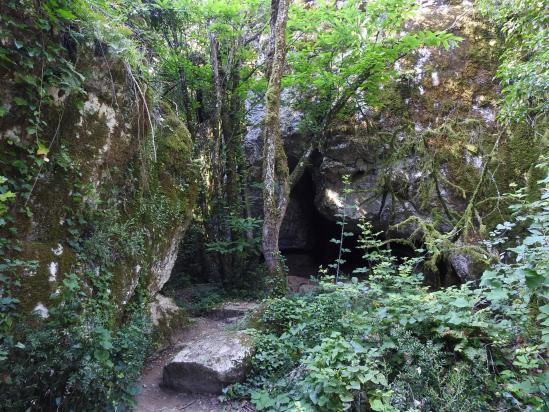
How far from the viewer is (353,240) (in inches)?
413

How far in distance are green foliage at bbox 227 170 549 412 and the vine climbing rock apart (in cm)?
19

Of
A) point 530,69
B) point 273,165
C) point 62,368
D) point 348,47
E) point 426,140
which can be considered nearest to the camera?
point 62,368

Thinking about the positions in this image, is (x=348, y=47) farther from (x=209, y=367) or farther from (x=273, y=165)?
(x=209, y=367)

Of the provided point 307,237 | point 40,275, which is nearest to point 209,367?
point 40,275

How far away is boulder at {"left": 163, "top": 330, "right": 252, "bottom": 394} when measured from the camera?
154 inches

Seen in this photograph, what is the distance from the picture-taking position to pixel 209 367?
3.94 meters

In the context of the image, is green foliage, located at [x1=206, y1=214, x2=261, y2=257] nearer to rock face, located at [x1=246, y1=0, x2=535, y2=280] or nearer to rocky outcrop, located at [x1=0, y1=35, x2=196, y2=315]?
rock face, located at [x1=246, y1=0, x2=535, y2=280]

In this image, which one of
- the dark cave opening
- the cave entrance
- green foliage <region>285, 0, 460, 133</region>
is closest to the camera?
green foliage <region>285, 0, 460, 133</region>

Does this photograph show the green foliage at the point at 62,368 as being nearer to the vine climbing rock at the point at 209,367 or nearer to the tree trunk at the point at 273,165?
the vine climbing rock at the point at 209,367

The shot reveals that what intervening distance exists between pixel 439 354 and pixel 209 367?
94.4 inches

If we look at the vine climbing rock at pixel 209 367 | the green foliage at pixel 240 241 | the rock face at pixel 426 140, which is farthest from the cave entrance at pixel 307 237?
the vine climbing rock at pixel 209 367

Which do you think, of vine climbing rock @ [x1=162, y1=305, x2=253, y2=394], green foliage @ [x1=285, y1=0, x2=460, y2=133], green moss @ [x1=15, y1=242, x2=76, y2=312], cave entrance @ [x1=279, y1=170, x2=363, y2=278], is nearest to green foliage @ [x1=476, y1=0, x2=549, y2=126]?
green foliage @ [x1=285, y1=0, x2=460, y2=133]

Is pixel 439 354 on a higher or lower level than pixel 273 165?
lower

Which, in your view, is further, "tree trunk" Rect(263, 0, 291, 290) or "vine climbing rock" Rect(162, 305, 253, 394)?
"tree trunk" Rect(263, 0, 291, 290)
